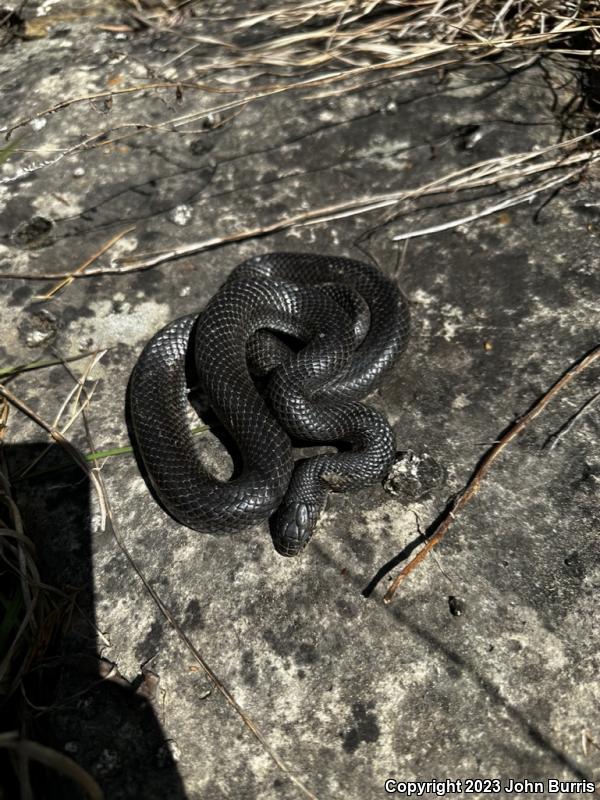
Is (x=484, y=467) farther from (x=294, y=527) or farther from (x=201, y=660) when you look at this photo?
(x=201, y=660)

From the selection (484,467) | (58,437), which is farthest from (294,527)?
(58,437)

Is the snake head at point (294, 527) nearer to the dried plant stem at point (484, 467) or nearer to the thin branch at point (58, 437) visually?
the dried plant stem at point (484, 467)

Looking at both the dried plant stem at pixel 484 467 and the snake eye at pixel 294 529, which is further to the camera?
the snake eye at pixel 294 529

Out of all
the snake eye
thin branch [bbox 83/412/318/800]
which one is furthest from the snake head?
thin branch [bbox 83/412/318/800]

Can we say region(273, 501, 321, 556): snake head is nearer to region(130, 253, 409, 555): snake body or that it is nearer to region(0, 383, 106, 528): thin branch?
region(130, 253, 409, 555): snake body

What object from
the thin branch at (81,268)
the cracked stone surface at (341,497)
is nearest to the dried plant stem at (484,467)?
the cracked stone surface at (341,497)
